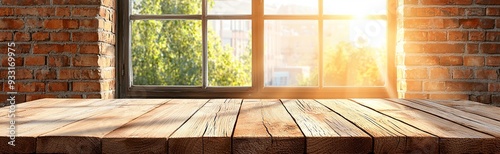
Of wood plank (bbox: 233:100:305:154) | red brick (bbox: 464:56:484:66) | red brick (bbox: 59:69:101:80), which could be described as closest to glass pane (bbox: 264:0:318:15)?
red brick (bbox: 464:56:484:66)

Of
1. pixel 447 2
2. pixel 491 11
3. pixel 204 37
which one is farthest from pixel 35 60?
pixel 491 11

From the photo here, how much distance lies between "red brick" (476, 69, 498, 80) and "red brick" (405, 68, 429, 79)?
26 cm

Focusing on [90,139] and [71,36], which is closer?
[90,139]

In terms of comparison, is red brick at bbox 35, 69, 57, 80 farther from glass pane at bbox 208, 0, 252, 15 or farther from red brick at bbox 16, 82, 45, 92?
glass pane at bbox 208, 0, 252, 15

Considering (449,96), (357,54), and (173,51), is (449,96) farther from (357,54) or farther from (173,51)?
(173,51)

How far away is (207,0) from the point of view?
272 centimetres

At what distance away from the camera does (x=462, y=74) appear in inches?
A: 99.2

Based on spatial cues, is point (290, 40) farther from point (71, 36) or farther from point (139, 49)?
point (71, 36)

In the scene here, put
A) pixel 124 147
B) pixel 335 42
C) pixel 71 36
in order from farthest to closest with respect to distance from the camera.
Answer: pixel 335 42 → pixel 71 36 → pixel 124 147

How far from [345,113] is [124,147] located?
0.70 m

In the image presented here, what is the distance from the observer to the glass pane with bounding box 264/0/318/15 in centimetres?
271

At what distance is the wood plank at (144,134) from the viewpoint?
38.3 inches

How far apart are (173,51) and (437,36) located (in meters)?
1.38

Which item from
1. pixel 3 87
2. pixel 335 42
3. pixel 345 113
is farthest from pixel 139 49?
pixel 345 113
